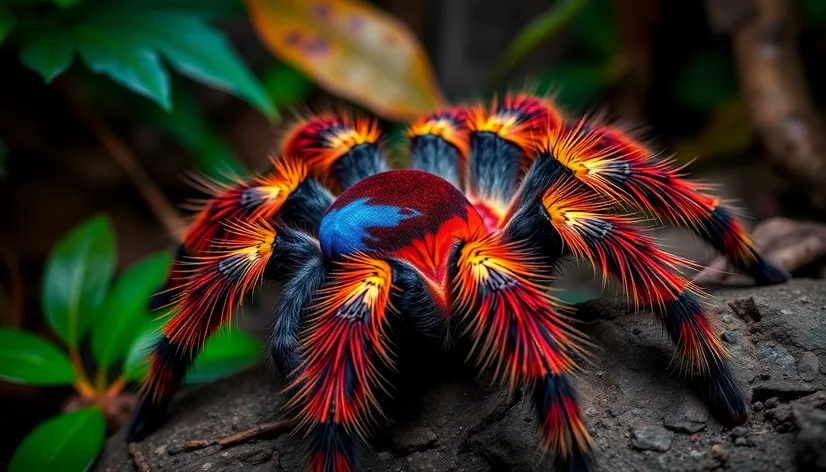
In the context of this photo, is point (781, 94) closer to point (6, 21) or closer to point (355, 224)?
point (355, 224)

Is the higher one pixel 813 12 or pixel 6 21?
pixel 6 21

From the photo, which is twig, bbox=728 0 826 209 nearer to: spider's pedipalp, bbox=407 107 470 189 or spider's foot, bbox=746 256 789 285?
spider's foot, bbox=746 256 789 285

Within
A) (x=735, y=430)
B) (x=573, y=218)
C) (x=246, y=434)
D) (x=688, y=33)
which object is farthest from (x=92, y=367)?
(x=688, y=33)

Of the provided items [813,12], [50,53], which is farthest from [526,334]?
[813,12]

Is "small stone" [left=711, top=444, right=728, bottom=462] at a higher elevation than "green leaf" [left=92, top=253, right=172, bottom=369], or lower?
lower

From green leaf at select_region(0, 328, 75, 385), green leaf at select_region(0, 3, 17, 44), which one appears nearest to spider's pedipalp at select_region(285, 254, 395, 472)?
green leaf at select_region(0, 328, 75, 385)
